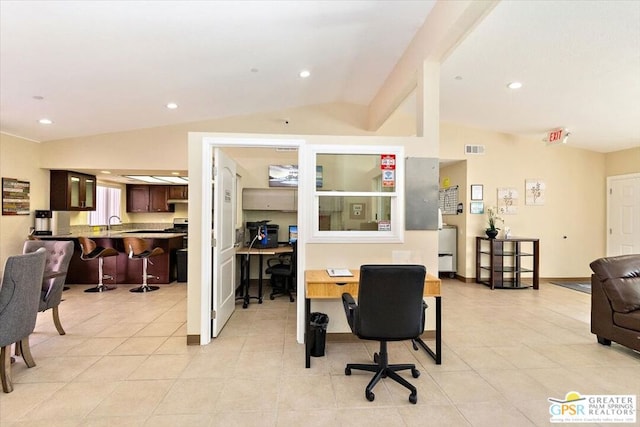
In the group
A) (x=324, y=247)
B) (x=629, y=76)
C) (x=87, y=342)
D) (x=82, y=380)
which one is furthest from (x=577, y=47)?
(x=87, y=342)

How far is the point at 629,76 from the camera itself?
12.0ft

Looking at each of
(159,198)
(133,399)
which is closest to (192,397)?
(133,399)

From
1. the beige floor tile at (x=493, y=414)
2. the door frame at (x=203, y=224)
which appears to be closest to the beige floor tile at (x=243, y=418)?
the door frame at (x=203, y=224)

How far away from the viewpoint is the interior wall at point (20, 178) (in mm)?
4977

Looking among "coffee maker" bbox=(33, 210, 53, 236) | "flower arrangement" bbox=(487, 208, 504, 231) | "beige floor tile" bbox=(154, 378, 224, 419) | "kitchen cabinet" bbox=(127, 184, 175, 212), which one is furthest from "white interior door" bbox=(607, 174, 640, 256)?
"coffee maker" bbox=(33, 210, 53, 236)

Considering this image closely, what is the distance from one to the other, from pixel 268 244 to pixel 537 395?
3.87 meters

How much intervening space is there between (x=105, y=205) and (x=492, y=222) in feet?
29.5

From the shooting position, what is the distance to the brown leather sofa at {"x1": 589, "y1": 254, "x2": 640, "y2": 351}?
2.93 meters

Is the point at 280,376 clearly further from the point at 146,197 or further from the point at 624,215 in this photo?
the point at 146,197

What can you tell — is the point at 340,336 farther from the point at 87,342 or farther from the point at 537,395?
the point at 87,342

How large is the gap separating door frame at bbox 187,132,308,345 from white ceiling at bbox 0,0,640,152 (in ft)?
3.73

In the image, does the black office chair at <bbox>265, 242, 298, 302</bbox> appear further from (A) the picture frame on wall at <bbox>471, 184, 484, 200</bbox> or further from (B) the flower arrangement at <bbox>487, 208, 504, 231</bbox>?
(B) the flower arrangement at <bbox>487, 208, 504, 231</bbox>

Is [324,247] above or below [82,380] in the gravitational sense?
above

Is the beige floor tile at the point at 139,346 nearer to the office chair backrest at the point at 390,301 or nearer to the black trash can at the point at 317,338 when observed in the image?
the black trash can at the point at 317,338
